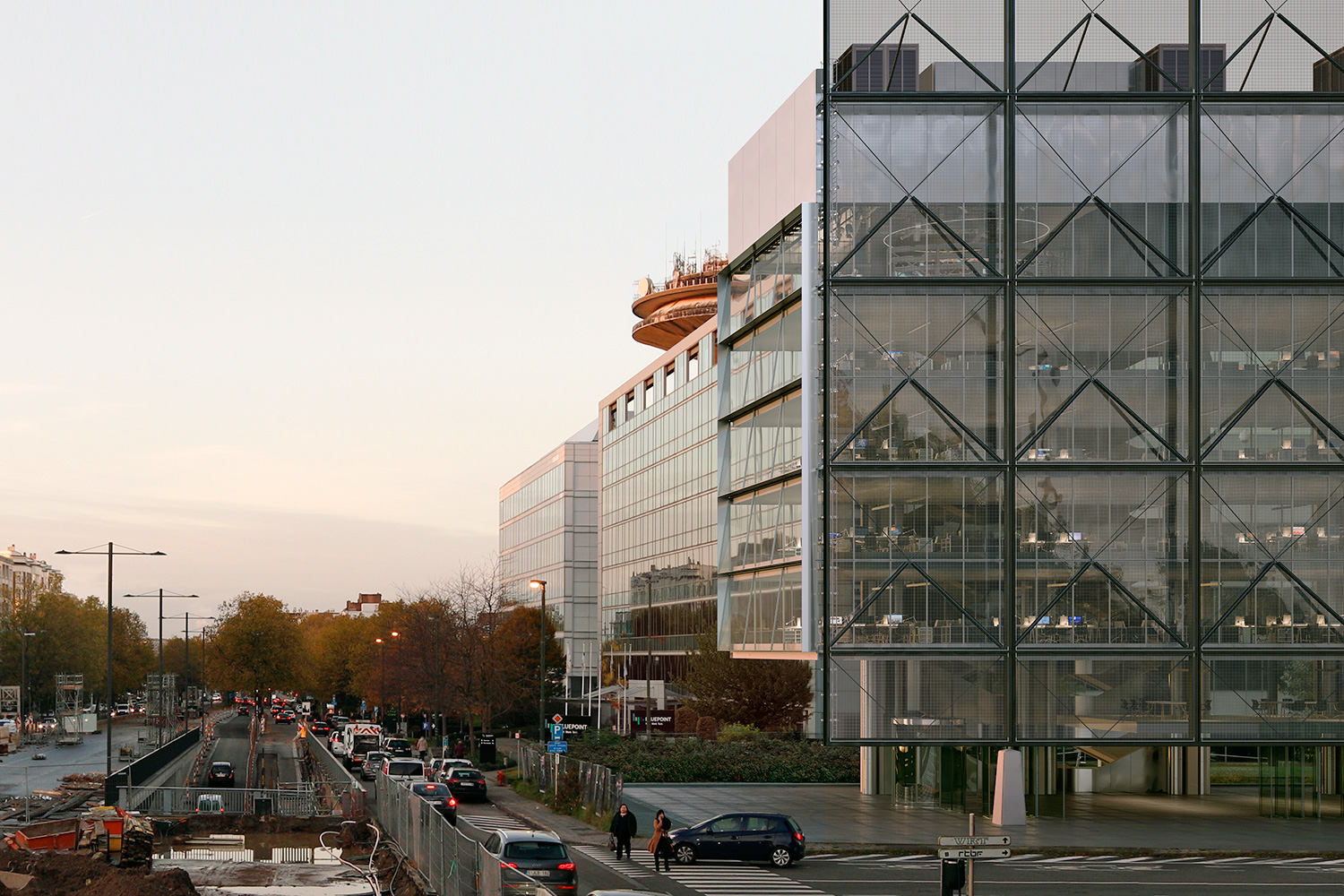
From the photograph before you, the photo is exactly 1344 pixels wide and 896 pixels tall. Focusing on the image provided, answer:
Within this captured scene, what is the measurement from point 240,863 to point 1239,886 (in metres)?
22.3

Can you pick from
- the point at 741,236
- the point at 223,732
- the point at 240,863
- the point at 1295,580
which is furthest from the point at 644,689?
the point at 223,732

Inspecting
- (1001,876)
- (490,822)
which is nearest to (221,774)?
(490,822)

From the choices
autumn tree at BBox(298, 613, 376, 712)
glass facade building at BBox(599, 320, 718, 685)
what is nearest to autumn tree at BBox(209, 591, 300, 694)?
autumn tree at BBox(298, 613, 376, 712)

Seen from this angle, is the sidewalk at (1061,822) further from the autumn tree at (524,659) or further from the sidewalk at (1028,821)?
the autumn tree at (524,659)

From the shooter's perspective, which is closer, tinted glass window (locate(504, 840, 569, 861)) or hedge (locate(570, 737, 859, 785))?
tinted glass window (locate(504, 840, 569, 861))

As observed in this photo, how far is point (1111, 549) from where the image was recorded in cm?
4225

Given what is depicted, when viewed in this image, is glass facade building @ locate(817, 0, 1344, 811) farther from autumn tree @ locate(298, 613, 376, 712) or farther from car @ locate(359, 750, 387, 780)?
autumn tree @ locate(298, 613, 376, 712)

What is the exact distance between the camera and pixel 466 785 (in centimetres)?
5175

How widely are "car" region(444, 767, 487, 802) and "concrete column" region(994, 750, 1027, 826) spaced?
65.7 ft

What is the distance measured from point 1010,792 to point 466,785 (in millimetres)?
20973

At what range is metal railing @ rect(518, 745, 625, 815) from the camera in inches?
1688

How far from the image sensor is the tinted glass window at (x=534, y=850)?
26.3 metres

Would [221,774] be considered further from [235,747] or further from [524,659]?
[524,659]

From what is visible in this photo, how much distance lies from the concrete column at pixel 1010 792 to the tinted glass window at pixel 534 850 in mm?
19225
